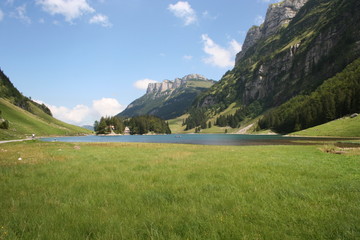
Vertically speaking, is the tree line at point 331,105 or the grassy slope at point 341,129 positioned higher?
the tree line at point 331,105

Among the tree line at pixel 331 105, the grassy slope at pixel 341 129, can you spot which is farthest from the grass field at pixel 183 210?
the tree line at pixel 331 105

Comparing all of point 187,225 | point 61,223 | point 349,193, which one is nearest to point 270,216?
point 187,225

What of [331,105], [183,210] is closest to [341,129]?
→ [331,105]

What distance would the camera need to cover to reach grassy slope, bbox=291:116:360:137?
285 feet

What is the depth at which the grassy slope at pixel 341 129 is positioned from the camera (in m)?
86.8

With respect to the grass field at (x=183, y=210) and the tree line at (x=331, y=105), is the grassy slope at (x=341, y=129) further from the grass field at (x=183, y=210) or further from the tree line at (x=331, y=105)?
the grass field at (x=183, y=210)

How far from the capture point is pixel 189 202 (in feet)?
28.9

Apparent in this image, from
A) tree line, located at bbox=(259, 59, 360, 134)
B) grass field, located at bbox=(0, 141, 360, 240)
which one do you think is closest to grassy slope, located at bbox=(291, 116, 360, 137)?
tree line, located at bbox=(259, 59, 360, 134)

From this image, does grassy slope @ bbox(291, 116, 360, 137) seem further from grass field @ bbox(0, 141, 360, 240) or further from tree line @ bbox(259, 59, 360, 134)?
grass field @ bbox(0, 141, 360, 240)

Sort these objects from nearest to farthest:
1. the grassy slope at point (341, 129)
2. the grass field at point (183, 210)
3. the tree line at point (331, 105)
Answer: the grass field at point (183, 210) → the grassy slope at point (341, 129) → the tree line at point (331, 105)

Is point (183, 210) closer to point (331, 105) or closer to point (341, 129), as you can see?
point (341, 129)

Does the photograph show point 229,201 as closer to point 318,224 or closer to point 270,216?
point 270,216

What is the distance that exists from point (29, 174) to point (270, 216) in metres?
16.7

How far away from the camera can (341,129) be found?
305ft
